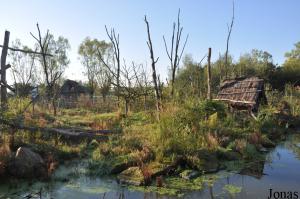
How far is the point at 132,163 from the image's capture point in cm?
743

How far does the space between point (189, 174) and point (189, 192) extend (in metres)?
0.96

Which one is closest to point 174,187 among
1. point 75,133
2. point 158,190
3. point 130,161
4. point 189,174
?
point 158,190

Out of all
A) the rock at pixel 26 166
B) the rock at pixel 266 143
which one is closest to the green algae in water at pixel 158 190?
the rock at pixel 26 166

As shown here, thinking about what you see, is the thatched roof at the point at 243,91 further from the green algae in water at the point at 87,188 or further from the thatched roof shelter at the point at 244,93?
the green algae in water at the point at 87,188

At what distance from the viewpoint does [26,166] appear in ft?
23.1

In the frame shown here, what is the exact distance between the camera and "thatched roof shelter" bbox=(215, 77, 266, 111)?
14062 millimetres

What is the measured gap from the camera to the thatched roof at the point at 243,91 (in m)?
14.1

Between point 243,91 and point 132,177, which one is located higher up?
point 243,91

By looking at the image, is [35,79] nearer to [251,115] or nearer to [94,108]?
[94,108]

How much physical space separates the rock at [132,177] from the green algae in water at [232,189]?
1490 mm

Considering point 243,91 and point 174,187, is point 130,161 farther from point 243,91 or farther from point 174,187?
point 243,91

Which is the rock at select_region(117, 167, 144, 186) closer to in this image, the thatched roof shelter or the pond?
the pond

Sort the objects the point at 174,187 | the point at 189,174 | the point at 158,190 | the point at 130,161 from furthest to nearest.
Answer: the point at 130,161
the point at 189,174
the point at 174,187
the point at 158,190

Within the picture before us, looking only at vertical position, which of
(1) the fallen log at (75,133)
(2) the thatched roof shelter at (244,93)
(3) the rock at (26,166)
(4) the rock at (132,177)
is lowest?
(4) the rock at (132,177)
